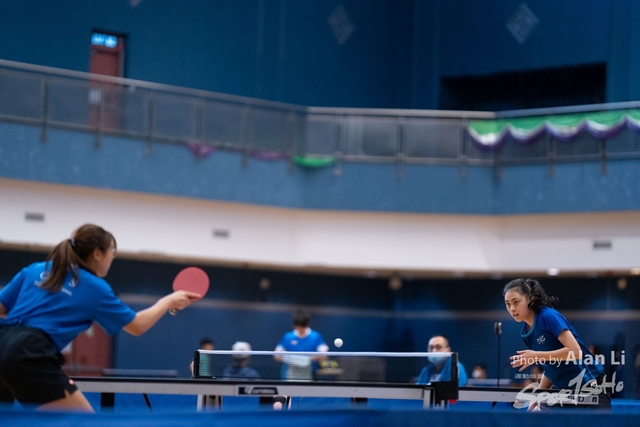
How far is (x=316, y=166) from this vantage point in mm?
18625

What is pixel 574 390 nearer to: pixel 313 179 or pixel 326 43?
pixel 313 179

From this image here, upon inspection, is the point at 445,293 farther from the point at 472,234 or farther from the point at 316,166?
the point at 316,166

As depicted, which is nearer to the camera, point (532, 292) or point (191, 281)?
point (191, 281)

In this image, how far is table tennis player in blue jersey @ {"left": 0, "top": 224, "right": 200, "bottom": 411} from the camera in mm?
4520

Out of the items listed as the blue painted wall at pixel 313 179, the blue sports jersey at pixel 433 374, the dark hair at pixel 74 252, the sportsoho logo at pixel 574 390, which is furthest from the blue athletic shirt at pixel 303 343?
the dark hair at pixel 74 252

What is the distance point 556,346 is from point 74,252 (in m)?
3.19

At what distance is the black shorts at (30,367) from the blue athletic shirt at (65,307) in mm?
66

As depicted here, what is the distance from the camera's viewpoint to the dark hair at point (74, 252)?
15.2 feet

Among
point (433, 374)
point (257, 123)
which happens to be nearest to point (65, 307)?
point (433, 374)

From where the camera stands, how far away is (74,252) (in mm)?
4742

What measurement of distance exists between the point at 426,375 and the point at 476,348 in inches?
541

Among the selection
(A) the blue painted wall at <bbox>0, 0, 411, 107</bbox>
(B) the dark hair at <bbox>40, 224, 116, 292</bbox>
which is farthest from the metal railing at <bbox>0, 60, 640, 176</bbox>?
(B) the dark hair at <bbox>40, 224, 116, 292</bbox>

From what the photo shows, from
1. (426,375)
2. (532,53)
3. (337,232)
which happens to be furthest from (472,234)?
(426,375)

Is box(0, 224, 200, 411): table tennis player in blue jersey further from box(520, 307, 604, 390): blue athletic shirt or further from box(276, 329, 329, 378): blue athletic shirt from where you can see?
box(276, 329, 329, 378): blue athletic shirt
